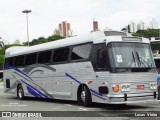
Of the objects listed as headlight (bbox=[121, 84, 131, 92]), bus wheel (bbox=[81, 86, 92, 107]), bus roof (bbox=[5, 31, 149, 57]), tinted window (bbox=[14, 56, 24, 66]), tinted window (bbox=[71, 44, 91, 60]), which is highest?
bus roof (bbox=[5, 31, 149, 57])

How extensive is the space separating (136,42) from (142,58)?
71cm

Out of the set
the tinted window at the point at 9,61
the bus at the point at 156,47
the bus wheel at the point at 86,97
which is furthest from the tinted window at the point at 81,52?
the tinted window at the point at 9,61

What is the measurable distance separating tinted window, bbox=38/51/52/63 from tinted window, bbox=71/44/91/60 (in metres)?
2.66

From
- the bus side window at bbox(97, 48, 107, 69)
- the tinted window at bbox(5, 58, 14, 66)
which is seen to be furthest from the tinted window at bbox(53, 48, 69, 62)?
the tinted window at bbox(5, 58, 14, 66)

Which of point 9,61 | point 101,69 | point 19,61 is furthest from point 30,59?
point 101,69

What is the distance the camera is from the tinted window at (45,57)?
19.5 meters

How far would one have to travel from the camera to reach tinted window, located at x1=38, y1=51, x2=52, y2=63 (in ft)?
64.1

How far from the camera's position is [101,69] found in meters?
15.0

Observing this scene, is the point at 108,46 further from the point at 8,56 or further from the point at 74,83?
the point at 8,56

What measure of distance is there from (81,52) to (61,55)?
2048 millimetres

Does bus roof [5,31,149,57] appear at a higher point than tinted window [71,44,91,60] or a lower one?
higher

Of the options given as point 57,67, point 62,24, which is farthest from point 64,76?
point 62,24

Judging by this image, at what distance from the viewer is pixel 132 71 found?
1455 centimetres

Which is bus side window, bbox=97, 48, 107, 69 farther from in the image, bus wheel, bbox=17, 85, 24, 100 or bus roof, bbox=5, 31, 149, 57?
bus wheel, bbox=17, 85, 24, 100
